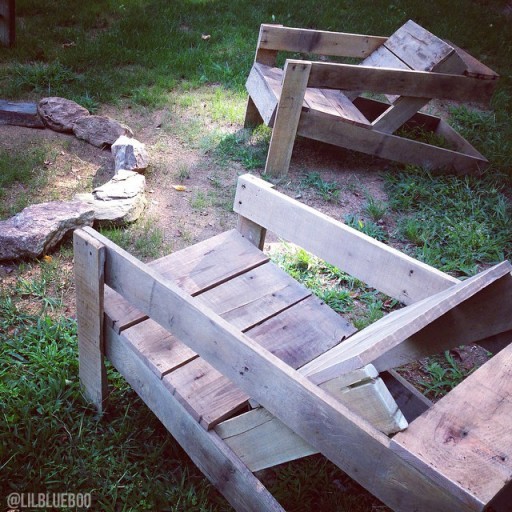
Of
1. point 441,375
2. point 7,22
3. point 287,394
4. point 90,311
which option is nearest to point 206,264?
point 90,311

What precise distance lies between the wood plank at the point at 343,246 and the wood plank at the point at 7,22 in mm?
4352

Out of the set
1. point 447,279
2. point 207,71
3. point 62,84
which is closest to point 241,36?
point 207,71

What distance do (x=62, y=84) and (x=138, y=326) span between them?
3.83 meters

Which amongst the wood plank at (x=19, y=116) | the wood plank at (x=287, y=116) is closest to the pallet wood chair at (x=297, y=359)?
the wood plank at (x=287, y=116)

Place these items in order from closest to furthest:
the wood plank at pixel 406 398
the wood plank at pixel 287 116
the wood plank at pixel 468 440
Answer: the wood plank at pixel 468 440, the wood plank at pixel 406 398, the wood plank at pixel 287 116

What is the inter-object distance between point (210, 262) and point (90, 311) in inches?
25.1

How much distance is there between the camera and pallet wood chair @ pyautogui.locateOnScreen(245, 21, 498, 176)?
4188 millimetres

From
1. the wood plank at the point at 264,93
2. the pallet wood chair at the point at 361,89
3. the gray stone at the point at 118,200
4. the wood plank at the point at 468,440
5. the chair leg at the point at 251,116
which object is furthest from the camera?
the chair leg at the point at 251,116

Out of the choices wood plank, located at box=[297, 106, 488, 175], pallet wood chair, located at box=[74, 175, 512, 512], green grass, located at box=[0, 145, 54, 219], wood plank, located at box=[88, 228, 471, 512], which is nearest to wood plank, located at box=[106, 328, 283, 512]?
pallet wood chair, located at box=[74, 175, 512, 512]

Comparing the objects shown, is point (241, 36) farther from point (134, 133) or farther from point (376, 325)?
point (376, 325)

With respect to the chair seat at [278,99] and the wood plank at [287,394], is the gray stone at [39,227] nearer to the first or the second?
the wood plank at [287,394]

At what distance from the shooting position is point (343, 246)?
2.08 metres

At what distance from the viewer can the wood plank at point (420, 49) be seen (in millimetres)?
4414

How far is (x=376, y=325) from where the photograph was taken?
6.11 feet
